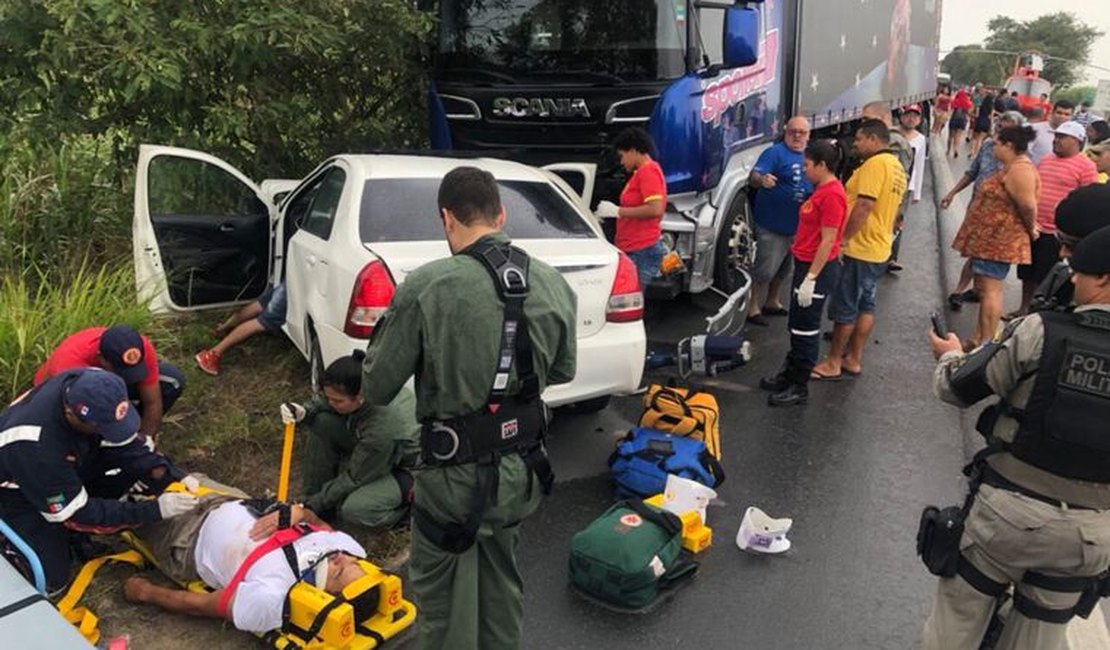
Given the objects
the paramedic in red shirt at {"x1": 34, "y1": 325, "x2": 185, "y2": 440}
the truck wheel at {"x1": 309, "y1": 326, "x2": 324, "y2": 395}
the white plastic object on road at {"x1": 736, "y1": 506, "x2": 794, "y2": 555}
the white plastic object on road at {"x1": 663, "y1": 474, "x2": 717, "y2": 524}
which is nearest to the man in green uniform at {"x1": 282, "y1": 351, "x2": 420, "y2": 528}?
the truck wheel at {"x1": 309, "y1": 326, "x2": 324, "y2": 395}

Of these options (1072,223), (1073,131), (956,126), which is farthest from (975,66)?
(1072,223)

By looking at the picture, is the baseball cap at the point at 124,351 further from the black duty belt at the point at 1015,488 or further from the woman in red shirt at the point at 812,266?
the woman in red shirt at the point at 812,266

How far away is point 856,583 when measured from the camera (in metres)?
3.47

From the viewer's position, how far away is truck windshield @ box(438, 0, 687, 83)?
20.4ft

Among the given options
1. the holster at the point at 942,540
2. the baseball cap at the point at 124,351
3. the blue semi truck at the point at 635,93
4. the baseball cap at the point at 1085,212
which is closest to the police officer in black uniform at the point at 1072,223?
the baseball cap at the point at 1085,212

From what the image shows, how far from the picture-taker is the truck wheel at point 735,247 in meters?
6.80

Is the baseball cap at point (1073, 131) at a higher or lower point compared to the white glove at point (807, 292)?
higher

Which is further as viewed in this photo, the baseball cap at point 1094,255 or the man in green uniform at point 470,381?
the man in green uniform at point 470,381

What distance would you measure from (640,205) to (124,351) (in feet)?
11.1

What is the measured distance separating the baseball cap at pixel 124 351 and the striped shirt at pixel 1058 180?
6.32 m

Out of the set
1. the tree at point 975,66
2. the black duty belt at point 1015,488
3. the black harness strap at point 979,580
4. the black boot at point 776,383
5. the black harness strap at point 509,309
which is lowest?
the tree at point 975,66

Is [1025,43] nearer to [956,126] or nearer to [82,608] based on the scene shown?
[956,126]

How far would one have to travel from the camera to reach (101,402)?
286cm

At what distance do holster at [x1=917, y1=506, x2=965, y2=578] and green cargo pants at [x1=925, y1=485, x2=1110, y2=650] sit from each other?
0.11ft
